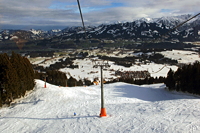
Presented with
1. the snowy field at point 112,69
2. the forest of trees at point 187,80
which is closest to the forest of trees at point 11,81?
the forest of trees at point 187,80

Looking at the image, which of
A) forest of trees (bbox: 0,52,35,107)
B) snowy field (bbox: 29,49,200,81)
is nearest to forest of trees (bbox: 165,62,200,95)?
forest of trees (bbox: 0,52,35,107)

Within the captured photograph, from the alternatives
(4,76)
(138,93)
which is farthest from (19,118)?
(138,93)

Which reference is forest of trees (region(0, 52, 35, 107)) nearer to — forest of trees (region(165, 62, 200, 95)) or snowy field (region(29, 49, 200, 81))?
forest of trees (region(165, 62, 200, 95))

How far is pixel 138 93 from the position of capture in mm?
28031

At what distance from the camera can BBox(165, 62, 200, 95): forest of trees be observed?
28.3 meters

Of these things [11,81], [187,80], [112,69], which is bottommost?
[112,69]

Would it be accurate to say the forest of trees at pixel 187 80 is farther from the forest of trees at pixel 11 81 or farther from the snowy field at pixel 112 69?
the snowy field at pixel 112 69

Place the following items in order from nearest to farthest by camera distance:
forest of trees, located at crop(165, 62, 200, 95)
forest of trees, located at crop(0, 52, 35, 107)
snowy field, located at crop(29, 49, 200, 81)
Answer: forest of trees, located at crop(0, 52, 35, 107), forest of trees, located at crop(165, 62, 200, 95), snowy field, located at crop(29, 49, 200, 81)

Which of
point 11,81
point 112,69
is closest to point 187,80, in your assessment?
point 11,81

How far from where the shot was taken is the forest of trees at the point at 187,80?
28.3 meters

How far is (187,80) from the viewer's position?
29.6 m

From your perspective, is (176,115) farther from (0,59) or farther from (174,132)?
(0,59)

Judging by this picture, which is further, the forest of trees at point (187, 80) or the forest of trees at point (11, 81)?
the forest of trees at point (187, 80)

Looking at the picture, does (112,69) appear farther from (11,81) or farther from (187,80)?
(11,81)
